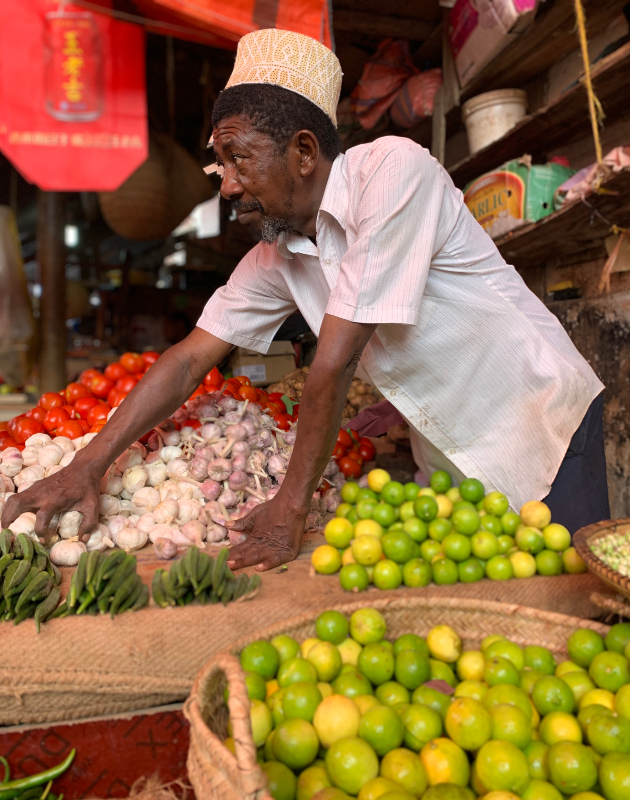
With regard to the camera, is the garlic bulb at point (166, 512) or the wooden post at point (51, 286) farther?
the wooden post at point (51, 286)

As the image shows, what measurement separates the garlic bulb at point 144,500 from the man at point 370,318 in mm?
156

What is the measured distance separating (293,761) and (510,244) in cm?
253

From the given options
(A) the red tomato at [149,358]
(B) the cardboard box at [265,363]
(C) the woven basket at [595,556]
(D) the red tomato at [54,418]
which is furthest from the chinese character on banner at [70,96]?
(C) the woven basket at [595,556]

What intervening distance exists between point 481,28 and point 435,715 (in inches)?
116

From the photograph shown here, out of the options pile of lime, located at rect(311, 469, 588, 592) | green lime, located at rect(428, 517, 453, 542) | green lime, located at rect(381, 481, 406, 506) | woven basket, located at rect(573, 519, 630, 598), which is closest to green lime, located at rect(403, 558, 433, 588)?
pile of lime, located at rect(311, 469, 588, 592)

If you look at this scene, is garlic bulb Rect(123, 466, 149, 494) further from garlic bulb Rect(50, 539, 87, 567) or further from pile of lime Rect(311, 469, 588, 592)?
pile of lime Rect(311, 469, 588, 592)

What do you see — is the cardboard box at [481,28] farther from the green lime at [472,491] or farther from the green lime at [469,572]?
the green lime at [469,572]

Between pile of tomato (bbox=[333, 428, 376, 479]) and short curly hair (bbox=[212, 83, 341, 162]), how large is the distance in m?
1.14

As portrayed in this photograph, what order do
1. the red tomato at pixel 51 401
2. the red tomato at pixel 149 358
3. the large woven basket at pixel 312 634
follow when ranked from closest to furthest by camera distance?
the large woven basket at pixel 312 634
the red tomato at pixel 51 401
the red tomato at pixel 149 358

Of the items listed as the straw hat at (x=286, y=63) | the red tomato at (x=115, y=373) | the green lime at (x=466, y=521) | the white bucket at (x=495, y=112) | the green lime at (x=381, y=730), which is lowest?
the green lime at (x=381, y=730)

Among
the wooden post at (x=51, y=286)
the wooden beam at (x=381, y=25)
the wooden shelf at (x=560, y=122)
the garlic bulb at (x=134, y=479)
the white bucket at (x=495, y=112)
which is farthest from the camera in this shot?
the wooden post at (x=51, y=286)

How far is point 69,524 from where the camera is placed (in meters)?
1.74

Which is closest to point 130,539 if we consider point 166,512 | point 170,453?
point 166,512

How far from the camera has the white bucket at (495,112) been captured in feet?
10.1
